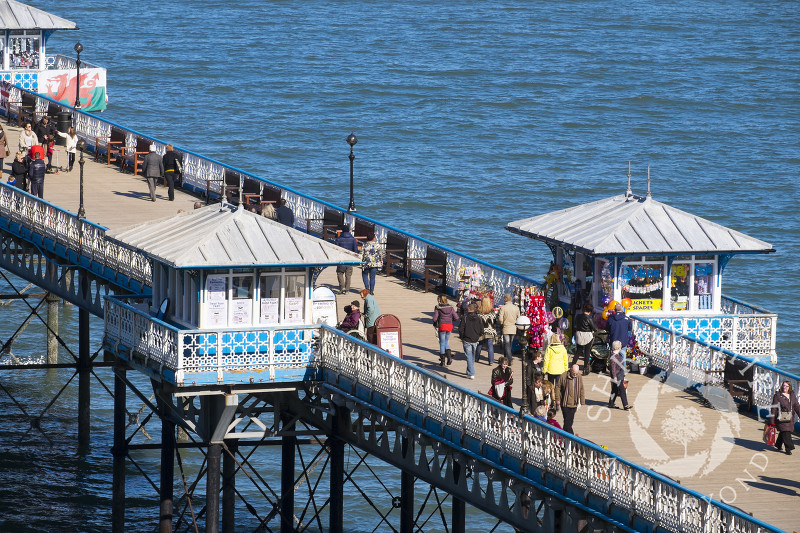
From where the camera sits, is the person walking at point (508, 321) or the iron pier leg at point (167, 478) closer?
the person walking at point (508, 321)

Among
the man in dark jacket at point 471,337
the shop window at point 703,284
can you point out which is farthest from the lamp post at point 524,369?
the shop window at point 703,284

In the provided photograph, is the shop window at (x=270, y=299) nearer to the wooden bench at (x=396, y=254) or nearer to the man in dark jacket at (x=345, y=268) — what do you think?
the man in dark jacket at (x=345, y=268)

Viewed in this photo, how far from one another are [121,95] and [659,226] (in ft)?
224

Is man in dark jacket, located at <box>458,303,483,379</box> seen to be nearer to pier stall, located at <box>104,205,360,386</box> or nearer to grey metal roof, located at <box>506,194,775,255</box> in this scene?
pier stall, located at <box>104,205,360,386</box>

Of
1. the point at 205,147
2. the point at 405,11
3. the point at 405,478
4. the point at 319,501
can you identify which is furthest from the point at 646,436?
the point at 405,11

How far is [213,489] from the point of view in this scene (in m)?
36.4

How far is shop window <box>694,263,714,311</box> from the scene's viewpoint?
38812 millimetres

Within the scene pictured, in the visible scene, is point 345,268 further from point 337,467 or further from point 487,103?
point 487,103

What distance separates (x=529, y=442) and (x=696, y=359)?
602 centimetres

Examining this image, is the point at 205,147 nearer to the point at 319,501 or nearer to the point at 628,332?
the point at 319,501

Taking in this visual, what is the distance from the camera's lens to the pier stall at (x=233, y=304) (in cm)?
3491

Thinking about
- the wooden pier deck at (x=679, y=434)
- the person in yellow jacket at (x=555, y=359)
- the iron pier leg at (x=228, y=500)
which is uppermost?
the person in yellow jacket at (x=555, y=359)

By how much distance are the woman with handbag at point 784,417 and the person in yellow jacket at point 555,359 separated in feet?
12.4

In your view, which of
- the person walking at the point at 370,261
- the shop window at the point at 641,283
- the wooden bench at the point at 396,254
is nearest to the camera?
the shop window at the point at 641,283
